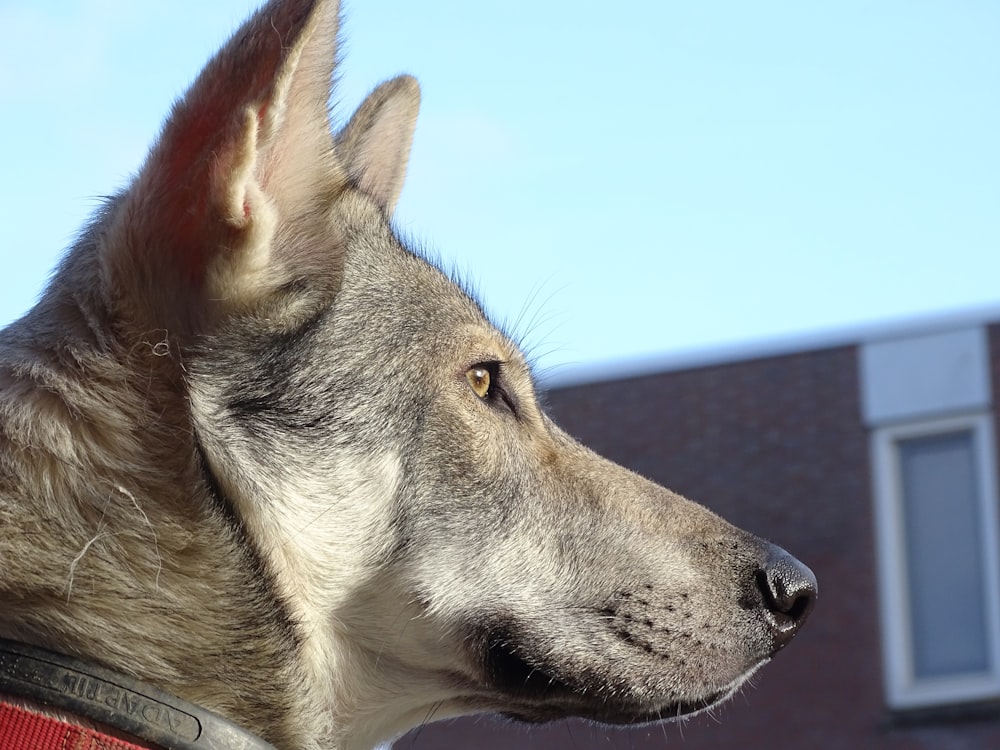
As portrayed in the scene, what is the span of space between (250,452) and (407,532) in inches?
18.7

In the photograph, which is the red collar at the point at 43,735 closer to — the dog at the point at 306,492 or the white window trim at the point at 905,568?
the dog at the point at 306,492

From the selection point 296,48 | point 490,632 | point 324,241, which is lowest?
point 490,632

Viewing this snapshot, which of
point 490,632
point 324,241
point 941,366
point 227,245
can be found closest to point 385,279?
point 324,241

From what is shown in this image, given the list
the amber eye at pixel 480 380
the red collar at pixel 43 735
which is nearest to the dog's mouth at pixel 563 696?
the amber eye at pixel 480 380

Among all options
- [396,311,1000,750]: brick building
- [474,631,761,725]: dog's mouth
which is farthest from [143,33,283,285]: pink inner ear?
[396,311,1000,750]: brick building

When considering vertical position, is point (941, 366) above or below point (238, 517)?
above

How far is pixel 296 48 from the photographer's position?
3455 millimetres

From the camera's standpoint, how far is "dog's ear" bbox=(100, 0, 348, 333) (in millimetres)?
3461

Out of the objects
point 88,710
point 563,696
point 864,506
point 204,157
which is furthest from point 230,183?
point 864,506

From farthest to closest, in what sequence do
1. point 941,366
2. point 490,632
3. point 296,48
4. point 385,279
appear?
point 941,366
point 385,279
point 490,632
point 296,48

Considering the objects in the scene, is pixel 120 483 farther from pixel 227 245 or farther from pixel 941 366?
pixel 941 366

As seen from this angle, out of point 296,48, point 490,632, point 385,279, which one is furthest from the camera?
point 385,279

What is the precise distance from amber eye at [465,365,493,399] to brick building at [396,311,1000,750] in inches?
584

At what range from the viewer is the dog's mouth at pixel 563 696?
3.96 meters
